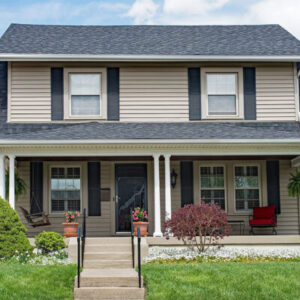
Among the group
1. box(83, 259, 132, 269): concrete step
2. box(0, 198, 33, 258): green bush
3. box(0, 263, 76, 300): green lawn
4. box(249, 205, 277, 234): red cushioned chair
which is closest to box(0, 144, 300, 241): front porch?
box(249, 205, 277, 234): red cushioned chair

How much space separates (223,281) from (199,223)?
3.05 m

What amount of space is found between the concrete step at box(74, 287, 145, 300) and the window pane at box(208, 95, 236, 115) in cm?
801

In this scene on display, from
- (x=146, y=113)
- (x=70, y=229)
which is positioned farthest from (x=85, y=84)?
(x=70, y=229)

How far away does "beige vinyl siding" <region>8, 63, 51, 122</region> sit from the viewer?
52.0 ft

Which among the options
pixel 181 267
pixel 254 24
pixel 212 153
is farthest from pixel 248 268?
pixel 254 24

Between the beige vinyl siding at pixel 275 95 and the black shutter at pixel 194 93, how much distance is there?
1.72 m

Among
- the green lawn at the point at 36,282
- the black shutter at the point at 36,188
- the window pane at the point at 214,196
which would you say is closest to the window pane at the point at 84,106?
the black shutter at the point at 36,188

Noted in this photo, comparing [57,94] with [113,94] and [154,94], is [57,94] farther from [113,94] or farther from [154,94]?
[154,94]

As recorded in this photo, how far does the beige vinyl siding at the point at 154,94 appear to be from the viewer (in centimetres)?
1596

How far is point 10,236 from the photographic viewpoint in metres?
11.9

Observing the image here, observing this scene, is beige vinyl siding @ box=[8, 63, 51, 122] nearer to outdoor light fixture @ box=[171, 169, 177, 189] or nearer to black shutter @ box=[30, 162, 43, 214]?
black shutter @ box=[30, 162, 43, 214]

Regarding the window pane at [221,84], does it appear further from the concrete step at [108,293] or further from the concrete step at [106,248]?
the concrete step at [108,293]

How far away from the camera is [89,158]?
1588 centimetres

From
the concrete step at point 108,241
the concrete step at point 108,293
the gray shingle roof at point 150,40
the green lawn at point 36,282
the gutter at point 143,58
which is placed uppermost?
the gray shingle roof at point 150,40
